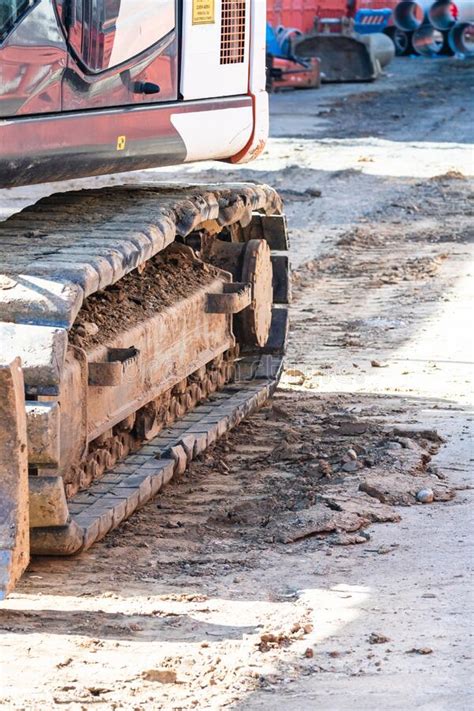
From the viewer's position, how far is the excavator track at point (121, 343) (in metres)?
4.90

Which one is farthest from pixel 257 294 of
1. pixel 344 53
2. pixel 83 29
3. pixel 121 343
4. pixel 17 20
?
pixel 344 53

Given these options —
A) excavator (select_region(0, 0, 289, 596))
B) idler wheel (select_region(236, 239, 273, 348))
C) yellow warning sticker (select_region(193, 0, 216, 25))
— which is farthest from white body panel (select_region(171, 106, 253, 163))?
idler wheel (select_region(236, 239, 273, 348))

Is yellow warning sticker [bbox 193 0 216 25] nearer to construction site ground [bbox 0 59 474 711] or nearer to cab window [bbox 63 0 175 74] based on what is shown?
cab window [bbox 63 0 175 74]

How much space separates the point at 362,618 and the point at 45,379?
1322mm

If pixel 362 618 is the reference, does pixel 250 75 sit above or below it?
above

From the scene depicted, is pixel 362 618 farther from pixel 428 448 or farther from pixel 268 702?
pixel 428 448

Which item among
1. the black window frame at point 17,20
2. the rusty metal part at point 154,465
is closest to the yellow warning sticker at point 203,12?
the black window frame at point 17,20

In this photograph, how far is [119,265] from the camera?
5543 millimetres

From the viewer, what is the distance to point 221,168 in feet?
53.6

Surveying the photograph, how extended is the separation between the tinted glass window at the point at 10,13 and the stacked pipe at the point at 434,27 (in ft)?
82.9

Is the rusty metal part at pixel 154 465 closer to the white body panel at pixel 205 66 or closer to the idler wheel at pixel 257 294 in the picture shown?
the idler wheel at pixel 257 294

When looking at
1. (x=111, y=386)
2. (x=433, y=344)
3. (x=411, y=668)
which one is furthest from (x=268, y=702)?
(x=433, y=344)

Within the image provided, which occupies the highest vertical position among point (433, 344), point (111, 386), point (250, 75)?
point (250, 75)

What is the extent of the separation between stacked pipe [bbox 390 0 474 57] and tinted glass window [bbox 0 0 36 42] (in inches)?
994
